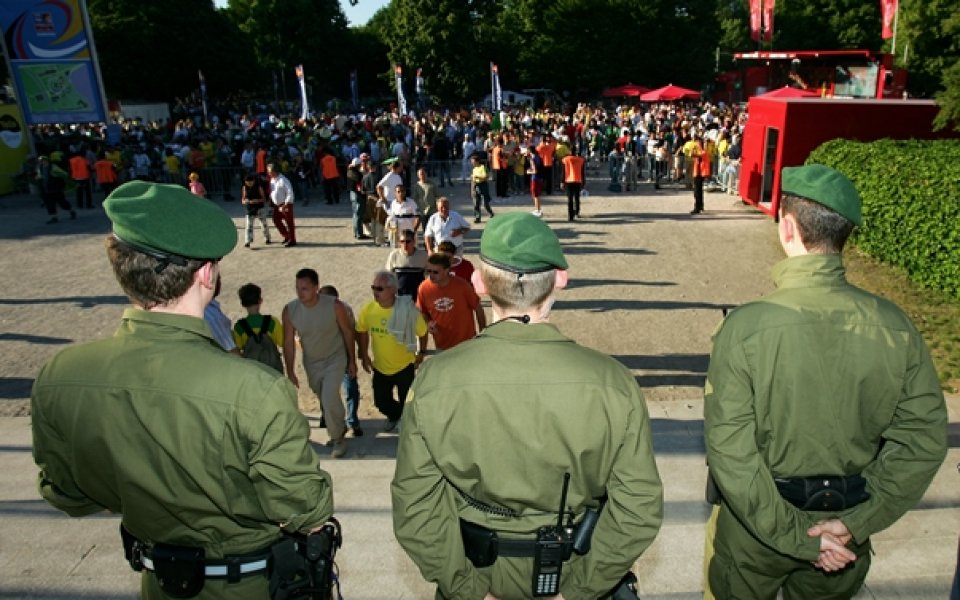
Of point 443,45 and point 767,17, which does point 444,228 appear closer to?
point 767,17

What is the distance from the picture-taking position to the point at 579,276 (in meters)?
12.3

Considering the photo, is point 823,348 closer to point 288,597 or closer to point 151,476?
point 288,597

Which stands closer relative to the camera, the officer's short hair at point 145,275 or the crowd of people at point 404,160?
the officer's short hair at point 145,275

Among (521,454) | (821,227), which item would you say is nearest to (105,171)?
(521,454)

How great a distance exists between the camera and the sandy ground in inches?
358

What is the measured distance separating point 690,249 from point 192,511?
1273 centimetres

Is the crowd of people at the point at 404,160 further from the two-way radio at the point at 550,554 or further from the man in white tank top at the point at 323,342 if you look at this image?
the two-way radio at the point at 550,554

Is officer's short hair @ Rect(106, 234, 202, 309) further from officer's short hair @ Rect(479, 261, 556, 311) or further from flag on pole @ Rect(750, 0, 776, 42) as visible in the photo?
flag on pole @ Rect(750, 0, 776, 42)

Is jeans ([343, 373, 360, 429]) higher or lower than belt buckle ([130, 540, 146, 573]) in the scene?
lower

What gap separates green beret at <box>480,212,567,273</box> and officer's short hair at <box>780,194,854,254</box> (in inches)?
42.7

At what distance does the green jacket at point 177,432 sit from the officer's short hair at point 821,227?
85.1 inches

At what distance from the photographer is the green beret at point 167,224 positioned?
7.86 feet

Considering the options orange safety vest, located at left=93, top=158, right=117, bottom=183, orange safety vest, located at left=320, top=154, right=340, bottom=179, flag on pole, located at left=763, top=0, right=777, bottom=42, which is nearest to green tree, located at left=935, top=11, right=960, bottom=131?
orange safety vest, located at left=320, top=154, right=340, bottom=179

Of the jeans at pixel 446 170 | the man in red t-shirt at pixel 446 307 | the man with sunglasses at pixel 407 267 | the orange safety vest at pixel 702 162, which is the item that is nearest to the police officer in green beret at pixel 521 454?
the man in red t-shirt at pixel 446 307
